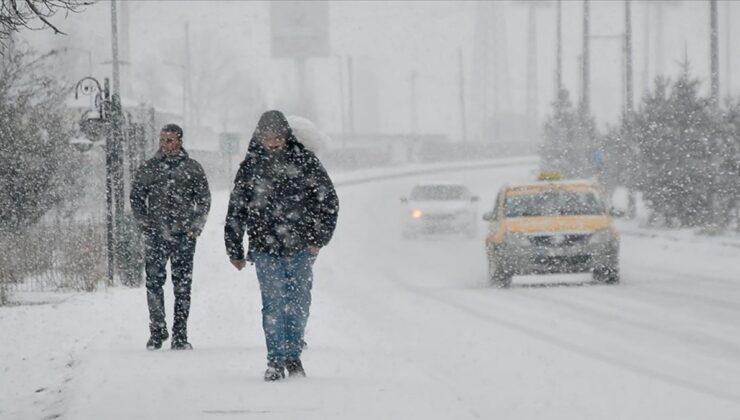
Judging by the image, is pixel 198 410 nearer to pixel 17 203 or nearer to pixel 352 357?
pixel 352 357

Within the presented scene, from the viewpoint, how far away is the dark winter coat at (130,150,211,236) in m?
11.0

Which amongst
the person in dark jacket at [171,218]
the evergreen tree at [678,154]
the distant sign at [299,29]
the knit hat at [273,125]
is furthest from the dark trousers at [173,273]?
the distant sign at [299,29]

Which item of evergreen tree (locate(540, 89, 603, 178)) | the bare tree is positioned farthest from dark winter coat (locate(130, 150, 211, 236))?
evergreen tree (locate(540, 89, 603, 178))

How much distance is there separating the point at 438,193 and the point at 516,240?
60.4ft

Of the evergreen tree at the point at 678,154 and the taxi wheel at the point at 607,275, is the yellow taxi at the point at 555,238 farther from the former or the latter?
the evergreen tree at the point at 678,154

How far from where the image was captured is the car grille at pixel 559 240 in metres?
19.4

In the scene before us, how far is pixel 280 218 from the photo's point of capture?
358 inches

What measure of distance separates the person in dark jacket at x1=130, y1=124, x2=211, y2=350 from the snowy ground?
1.22 feet

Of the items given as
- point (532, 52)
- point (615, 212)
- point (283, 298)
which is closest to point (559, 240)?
point (615, 212)

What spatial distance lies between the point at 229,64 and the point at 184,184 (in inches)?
4610

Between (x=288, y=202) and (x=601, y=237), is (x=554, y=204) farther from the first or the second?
(x=288, y=202)

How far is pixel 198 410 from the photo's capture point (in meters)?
8.02

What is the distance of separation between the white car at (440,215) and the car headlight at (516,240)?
16.3m

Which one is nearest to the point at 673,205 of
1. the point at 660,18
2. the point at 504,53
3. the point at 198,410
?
the point at 198,410
